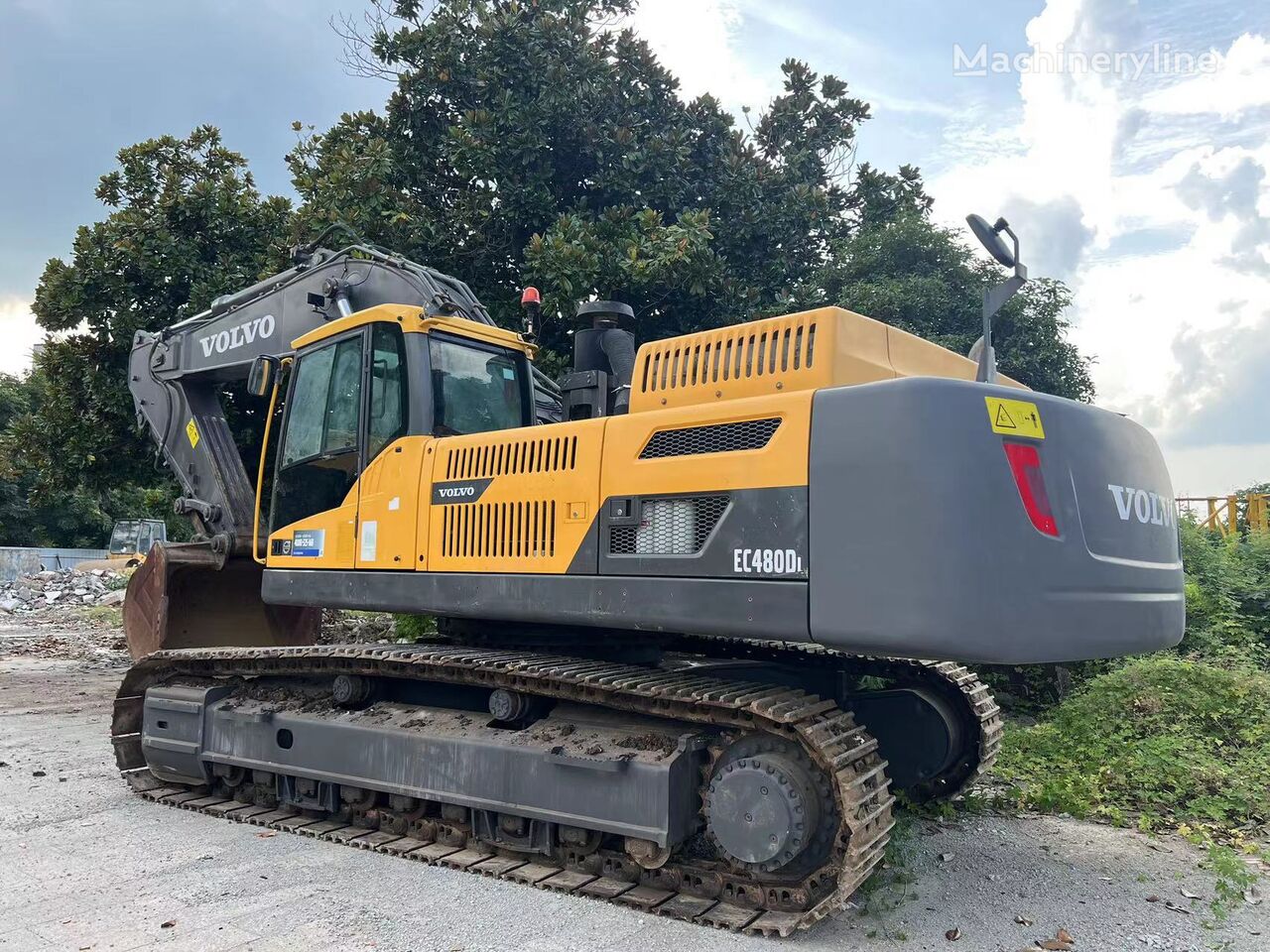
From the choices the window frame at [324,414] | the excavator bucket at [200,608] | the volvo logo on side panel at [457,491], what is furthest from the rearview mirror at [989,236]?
the excavator bucket at [200,608]

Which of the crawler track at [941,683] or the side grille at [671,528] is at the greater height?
the side grille at [671,528]

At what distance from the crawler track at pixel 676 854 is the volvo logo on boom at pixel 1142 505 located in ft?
4.74

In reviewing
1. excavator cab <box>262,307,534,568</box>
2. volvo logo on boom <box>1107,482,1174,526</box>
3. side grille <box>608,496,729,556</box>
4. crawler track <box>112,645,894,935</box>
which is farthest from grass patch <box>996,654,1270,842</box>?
excavator cab <box>262,307,534,568</box>

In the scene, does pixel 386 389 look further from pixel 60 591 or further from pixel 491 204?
pixel 60 591

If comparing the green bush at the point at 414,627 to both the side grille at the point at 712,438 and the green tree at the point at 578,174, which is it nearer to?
the green tree at the point at 578,174

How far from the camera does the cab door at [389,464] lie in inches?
207

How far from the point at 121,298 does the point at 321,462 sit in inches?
311

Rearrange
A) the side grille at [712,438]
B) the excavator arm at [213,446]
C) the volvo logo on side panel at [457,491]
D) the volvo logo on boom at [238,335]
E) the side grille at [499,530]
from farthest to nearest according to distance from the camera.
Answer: the volvo logo on boom at [238,335]
the excavator arm at [213,446]
the volvo logo on side panel at [457,491]
the side grille at [499,530]
the side grille at [712,438]

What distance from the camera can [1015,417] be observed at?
378 cm

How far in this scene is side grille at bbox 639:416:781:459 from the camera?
404cm

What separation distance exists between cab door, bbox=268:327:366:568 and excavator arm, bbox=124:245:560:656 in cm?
127

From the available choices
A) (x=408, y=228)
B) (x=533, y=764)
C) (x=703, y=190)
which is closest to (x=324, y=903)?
(x=533, y=764)

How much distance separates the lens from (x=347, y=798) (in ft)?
17.9

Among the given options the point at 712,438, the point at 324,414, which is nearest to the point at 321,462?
the point at 324,414
